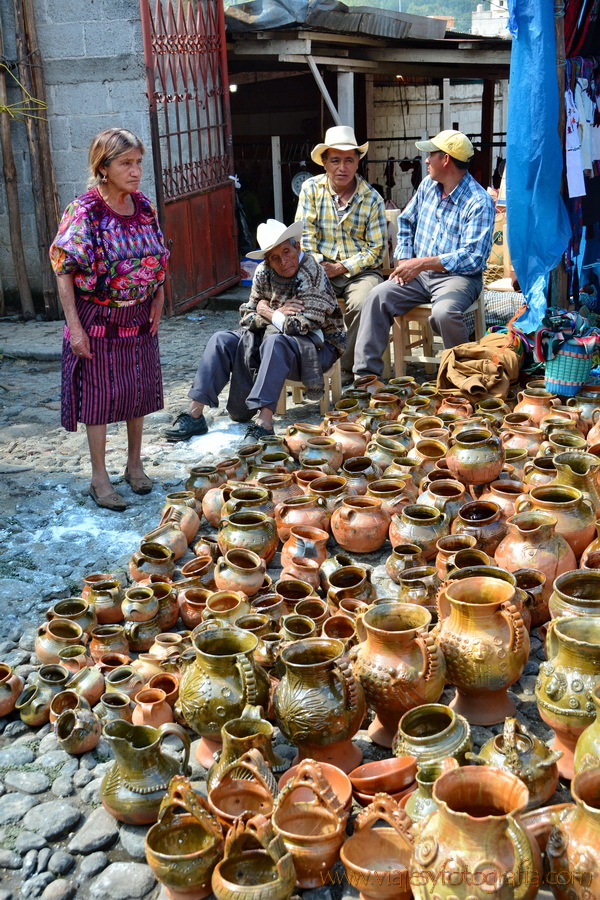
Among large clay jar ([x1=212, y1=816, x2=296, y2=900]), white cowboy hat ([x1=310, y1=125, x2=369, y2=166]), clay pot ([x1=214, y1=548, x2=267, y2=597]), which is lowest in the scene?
large clay jar ([x1=212, y1=816, x2=296, y2=900])

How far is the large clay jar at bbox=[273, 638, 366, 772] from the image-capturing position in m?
2.24

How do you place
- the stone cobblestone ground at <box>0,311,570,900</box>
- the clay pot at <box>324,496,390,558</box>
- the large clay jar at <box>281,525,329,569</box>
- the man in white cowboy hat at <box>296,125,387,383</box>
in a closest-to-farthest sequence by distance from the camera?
the stone cobblestone ground at <box>0,311,570,900</box>
the large clay jar at <box>281,525,329,569</box>
the clay pot at <box>324,496,390,558</box>
the man in white cowboy hat at <box>296,125,387,383</box>

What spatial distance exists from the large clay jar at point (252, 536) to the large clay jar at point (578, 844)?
1.88 m

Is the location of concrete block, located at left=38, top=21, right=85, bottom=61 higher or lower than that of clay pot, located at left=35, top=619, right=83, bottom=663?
higher

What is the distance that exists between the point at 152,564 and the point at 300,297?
87.5 inches

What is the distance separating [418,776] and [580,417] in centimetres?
292

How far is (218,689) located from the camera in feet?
7.76

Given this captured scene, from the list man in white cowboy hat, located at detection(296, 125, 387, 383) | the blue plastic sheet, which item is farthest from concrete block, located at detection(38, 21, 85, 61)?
the blue plastic sheet

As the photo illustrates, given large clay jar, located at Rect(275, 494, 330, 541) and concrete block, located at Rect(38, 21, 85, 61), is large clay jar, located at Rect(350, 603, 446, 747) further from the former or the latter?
concrete block, located at Rect(38, 21, 85, 61)

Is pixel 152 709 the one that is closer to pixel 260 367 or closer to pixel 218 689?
pixel 218 689

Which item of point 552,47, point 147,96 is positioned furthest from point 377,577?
point 147,96

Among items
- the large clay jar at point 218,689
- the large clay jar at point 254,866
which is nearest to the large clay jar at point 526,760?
the large clay jar at point 254,866

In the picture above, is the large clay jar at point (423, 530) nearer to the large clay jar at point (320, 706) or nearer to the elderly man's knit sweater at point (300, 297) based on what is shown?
the large clay jar at point (320, 706)

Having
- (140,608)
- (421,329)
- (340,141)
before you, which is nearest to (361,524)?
(140,608)
